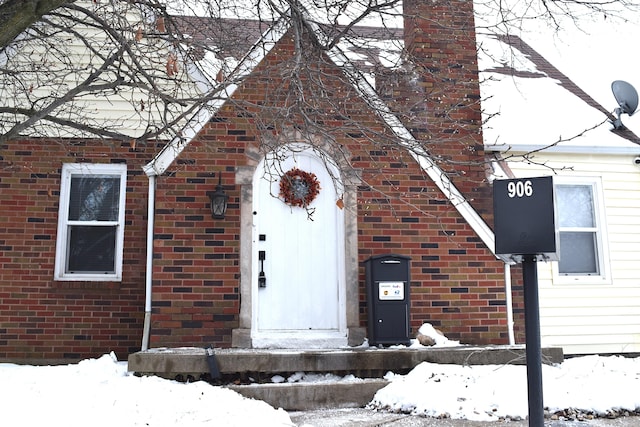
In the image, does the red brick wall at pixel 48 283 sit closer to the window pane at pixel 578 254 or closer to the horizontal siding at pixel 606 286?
the horizontal siding at pixel 606 286

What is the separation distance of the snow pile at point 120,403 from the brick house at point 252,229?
1.70m

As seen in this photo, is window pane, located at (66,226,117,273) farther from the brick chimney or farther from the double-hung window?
the double-hung window

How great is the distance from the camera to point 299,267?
8.24 metres

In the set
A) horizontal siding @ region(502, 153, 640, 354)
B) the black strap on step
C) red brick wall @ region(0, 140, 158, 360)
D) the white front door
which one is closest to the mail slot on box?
the white front door

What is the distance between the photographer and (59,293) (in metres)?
8.87

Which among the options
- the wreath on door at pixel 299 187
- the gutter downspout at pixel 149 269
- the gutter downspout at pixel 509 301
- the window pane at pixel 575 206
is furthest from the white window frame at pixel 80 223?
the window pane at pixel 575 206

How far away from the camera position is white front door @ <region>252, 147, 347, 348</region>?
8.05 m

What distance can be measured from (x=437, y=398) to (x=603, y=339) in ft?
17.2

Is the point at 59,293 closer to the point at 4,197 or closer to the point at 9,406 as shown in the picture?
the point at 4,197

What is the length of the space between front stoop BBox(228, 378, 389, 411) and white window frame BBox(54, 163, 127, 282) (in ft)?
12.1

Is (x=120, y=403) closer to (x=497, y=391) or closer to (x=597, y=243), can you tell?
(x=497, y=391)

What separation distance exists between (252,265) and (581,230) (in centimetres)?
557

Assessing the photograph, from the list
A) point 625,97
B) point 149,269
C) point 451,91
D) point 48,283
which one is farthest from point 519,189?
point 625,97

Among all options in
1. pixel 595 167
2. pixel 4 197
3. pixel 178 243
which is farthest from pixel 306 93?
pixel 595 167
